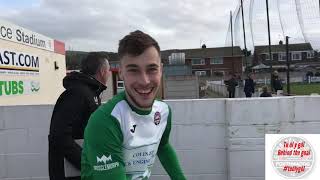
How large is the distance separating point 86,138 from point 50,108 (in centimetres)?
374

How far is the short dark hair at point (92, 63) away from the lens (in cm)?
418

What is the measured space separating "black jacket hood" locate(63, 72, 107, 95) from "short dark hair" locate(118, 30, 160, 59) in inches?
66.8

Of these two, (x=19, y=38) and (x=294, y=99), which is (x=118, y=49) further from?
(x=19, y=38)

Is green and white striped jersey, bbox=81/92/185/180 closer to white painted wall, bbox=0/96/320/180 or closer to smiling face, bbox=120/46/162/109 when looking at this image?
smiling face, bbox=120/46/162/109

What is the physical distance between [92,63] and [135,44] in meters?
1.92

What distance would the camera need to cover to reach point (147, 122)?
2549 millimetres

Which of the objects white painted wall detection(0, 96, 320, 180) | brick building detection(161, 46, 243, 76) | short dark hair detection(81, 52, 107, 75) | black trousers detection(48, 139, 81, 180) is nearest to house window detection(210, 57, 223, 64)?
brick building detection(161, 46, 243, 76)

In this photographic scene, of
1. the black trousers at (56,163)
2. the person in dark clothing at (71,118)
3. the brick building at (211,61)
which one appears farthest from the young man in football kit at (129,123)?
the brick building at (211,61)

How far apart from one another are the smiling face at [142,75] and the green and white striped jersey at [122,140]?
8cm

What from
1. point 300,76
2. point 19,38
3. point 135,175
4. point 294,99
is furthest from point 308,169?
point 300,76

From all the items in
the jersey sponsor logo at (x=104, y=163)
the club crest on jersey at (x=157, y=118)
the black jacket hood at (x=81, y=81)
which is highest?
the black jacket hood at (x=81, y=81)

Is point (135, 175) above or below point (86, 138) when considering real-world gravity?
below

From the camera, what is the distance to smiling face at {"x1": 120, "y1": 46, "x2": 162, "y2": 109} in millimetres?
2342

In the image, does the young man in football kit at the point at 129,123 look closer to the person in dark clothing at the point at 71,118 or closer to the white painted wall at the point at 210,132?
the person in dark clothing at the point at 71,118
